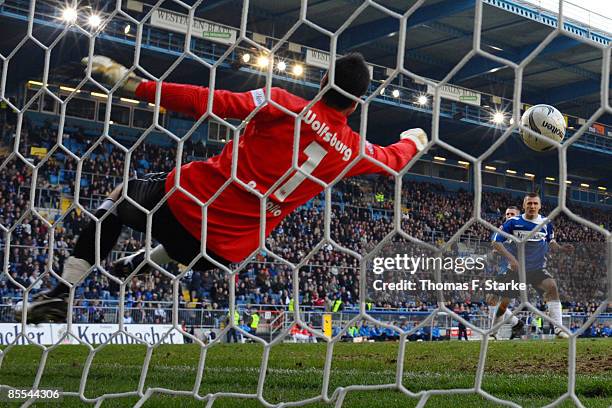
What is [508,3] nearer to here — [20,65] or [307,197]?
[20,65]

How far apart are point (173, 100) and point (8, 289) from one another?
12516 mm

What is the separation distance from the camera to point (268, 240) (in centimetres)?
1727

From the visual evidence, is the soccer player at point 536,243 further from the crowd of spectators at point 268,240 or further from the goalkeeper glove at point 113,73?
the crowd of spectators at point 268,240

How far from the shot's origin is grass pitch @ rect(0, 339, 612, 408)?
12.1ft

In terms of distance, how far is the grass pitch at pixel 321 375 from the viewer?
3.69 m

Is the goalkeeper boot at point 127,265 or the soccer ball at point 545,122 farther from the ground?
the soccer ball at point 545,122

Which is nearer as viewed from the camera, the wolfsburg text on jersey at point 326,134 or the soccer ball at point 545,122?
the wolfsburg text on jersey at point 326,134

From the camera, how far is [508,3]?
21.3 metres

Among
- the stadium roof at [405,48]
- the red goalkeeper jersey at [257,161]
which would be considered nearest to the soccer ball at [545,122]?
the red goalkeeper jersey at [257,161]

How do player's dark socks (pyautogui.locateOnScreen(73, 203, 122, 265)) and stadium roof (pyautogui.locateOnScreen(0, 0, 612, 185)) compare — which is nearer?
player's dark socks (pyautogui.locateOnScreen(73, 203, 122, 265))

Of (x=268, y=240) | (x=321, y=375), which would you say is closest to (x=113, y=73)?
(x=321, y=375)

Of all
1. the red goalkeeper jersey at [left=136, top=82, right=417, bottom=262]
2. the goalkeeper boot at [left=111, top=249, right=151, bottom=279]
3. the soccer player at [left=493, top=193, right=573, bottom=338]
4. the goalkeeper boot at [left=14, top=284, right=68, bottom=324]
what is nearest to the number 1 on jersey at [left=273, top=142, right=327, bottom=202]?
the red goalkeeper jersey at [left=136, top=82, right=417, bottom=262]

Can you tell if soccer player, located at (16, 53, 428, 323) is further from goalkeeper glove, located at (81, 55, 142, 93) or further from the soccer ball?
the soccer ball

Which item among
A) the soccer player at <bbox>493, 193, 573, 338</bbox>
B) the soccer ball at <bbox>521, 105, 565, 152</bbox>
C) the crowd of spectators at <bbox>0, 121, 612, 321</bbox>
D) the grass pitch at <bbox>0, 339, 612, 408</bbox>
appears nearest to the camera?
the grass pitch at <bbox>0, 339, 612, 408</bbox>
